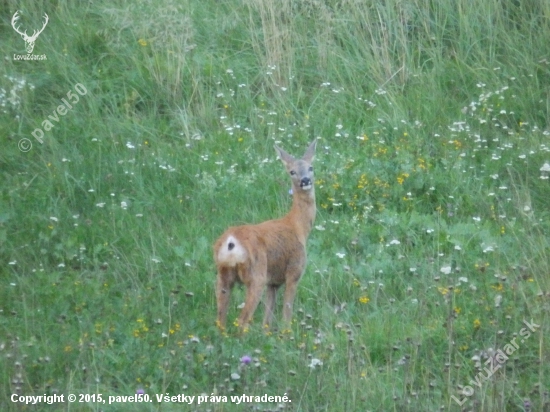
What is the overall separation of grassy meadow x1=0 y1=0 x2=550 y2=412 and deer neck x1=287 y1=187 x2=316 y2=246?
0.29 meters

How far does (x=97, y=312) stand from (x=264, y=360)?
1308 millimetres

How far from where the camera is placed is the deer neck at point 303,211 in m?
6.98

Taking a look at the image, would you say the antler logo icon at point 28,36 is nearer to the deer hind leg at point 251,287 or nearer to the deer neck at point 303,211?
the deer neck at point 303,211

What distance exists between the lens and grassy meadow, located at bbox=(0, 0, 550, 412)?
545 cm

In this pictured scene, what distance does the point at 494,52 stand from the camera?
372 inches

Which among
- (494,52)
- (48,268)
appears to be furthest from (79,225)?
(494,52)
